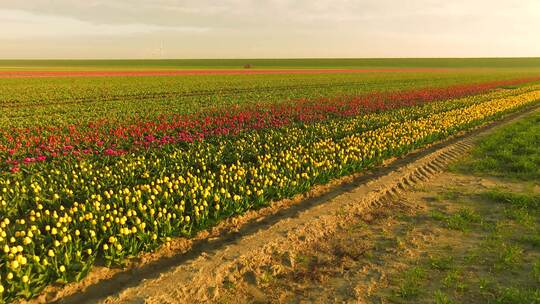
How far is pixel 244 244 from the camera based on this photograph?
5.36 meters

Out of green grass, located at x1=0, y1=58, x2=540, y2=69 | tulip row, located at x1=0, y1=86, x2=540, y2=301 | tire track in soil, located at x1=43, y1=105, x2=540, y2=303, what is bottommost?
tire track in soil, located at x1=43, y1=105, x2=540, y2=303

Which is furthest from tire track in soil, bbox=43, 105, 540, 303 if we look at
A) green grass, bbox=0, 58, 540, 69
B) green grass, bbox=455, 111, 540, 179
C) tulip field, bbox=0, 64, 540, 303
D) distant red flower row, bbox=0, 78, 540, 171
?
green grass, bbox=0, 58, 540, 69

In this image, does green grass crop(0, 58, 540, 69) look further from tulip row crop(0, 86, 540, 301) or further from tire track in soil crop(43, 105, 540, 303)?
tire track in soil crop(43, 105, 540, 303)

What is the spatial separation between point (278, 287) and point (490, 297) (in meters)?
2.63

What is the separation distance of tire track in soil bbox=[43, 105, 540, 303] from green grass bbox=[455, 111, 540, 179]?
1831mm

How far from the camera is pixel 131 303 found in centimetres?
397

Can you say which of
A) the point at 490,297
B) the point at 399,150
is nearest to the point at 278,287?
the point at 490,297

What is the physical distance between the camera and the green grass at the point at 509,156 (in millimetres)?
9367

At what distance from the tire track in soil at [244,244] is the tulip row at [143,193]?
270 millimetres

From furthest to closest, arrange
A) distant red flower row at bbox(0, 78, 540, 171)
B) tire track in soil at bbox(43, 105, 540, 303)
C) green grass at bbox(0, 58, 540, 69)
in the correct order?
green grass at bbox(0, 58, 540, 69)
distant red flower row at bbox(0, 78, 540, 171)
tire track in soil at bbox(43, 105, 540, 303)

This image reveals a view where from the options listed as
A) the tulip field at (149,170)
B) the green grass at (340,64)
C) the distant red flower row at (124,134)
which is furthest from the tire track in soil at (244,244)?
the green grass at (340,64)

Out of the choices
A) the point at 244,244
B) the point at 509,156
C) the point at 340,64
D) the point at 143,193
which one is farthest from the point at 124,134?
the point at 340,64

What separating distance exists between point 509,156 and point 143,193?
10.7 m

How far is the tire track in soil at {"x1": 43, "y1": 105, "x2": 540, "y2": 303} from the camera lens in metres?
4.23
